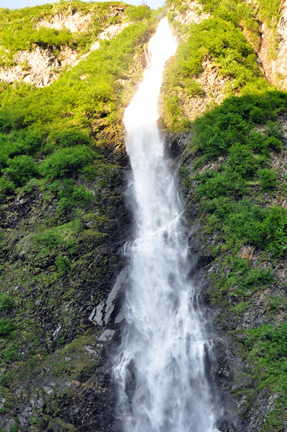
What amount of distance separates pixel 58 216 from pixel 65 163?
3180 mm

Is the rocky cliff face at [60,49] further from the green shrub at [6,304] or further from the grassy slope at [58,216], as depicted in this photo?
the green shrub at [6,304]

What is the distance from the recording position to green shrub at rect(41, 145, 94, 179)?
62.9 feet

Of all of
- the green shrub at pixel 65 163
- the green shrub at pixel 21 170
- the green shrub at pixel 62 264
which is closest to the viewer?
the green shrub at pixel 62 264

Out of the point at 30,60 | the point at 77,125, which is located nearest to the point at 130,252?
the point at 77,125

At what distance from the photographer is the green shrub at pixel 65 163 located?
19.2m

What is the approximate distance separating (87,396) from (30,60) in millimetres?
27258

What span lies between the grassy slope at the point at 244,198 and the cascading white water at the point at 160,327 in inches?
47.5

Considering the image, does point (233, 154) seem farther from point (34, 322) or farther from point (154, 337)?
point (34, 322)

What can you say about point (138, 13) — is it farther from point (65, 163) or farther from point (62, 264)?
point (62, 264)

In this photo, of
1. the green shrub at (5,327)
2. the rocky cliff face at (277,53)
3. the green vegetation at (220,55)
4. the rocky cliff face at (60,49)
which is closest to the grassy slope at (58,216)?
the green shrub at (5,327)

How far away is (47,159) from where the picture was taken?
19859 millimetres

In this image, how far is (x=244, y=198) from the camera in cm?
1520

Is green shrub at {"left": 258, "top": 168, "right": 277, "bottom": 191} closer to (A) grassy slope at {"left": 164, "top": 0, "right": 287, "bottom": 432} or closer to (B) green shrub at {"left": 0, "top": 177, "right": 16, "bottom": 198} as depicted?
(A) grassy slope at {"left": 164, "top": 0, "right": 287, "bottom": 432}

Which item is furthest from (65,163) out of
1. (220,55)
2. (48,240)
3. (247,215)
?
(220,55)
